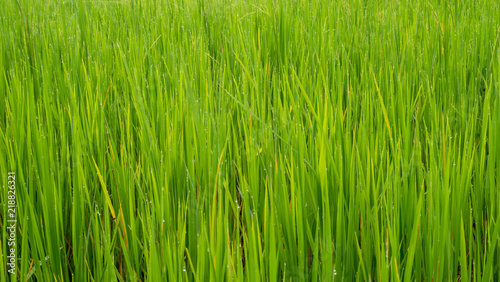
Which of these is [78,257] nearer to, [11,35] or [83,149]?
[83,149]

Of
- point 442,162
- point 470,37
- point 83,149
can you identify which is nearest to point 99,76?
point 83,149

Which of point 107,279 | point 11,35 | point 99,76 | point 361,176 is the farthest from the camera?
point 11,35

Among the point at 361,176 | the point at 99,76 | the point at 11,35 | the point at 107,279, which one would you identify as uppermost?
the point at 11,35

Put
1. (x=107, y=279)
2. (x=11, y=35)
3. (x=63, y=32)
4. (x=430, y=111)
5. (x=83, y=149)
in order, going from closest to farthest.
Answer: (x=107, y=279) < (x=83, y=149) < (x=430, y=111) < (x=11, y=35) < (x=63, y=32)

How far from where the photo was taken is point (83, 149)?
1.05m

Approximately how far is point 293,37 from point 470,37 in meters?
0.78

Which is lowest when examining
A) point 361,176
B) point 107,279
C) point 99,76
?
point 107,279

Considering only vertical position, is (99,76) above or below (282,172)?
above

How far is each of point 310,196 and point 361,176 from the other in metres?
0.11

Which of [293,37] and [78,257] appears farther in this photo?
[293,37]

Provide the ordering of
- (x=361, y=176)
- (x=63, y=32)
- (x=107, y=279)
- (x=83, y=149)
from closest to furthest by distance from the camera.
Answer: (x=107, y=279)
(x=361, y=176)
(x=83, y=149)
(x=63, y=32)

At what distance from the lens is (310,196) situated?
0.87 metres

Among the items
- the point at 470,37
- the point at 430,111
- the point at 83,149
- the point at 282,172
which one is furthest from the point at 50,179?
the point at 470,37

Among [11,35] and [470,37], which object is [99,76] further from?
[470,37]
